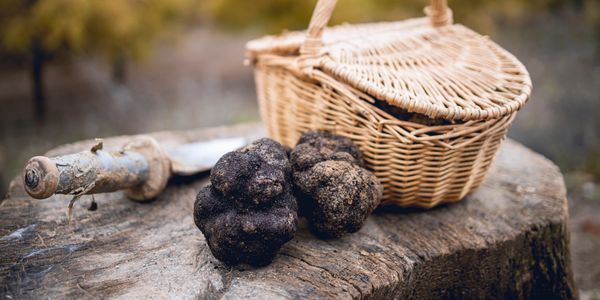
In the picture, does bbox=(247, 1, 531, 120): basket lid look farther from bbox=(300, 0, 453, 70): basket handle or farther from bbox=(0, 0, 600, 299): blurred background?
bbox=(0, 0, 600, 299): blurred background

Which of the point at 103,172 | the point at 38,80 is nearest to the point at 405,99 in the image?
the point at 103,172

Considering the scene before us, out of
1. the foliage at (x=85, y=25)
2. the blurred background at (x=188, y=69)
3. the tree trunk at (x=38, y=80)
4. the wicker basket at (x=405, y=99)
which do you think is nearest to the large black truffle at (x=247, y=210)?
the wicker basket at (x=405, y=99)

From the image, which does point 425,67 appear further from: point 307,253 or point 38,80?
point 38,80

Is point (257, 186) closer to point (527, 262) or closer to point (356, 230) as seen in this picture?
point (356, 230)

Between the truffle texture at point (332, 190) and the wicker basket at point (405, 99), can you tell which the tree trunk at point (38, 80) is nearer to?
the wicker basket at point (405, 99)

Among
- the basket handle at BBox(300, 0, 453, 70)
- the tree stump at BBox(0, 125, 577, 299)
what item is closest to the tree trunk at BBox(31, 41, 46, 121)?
the tree stump at BBox(0, 125, 577, 299)

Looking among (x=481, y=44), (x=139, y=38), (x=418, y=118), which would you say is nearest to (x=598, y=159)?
(x=481, y=44)
